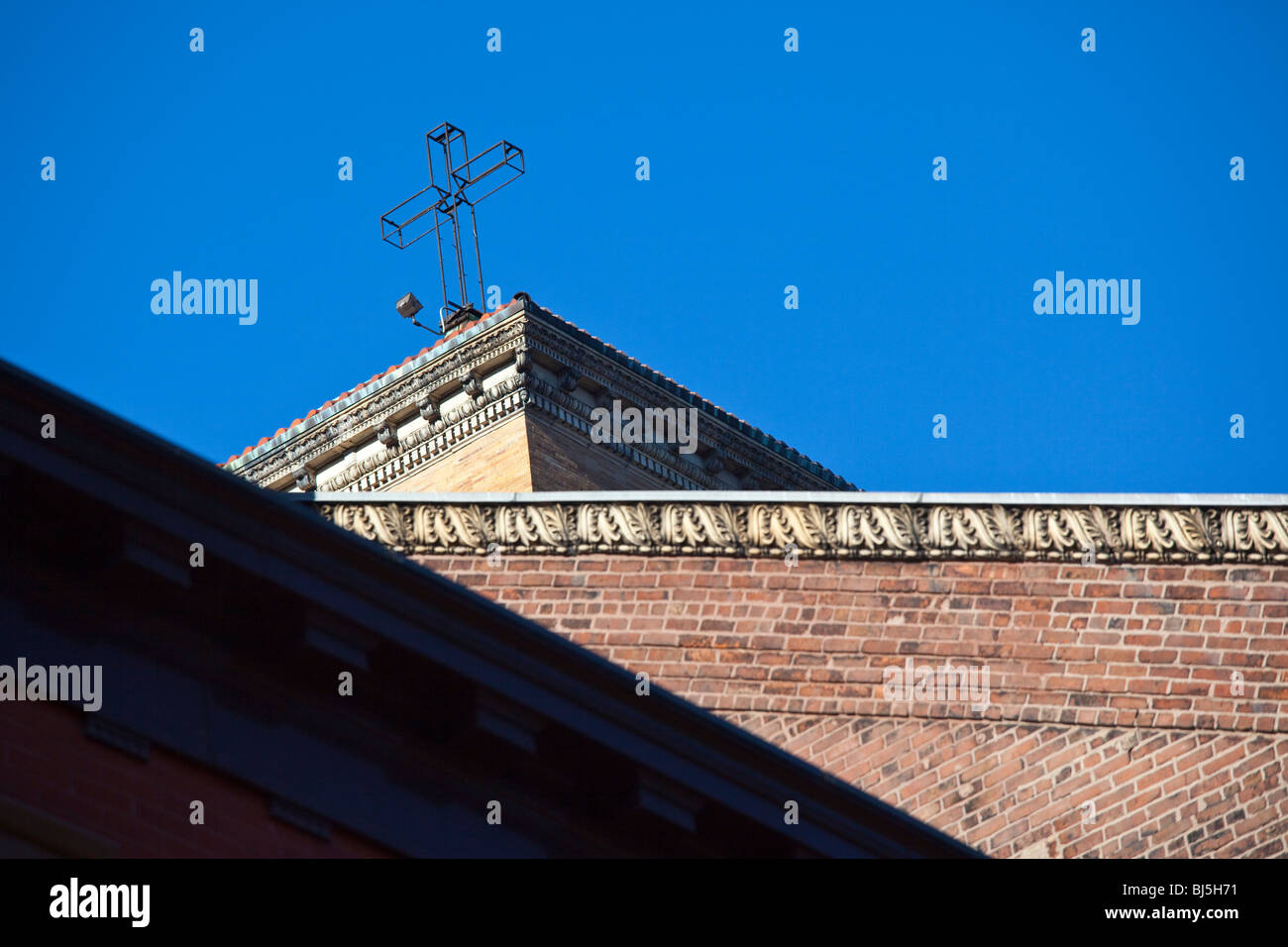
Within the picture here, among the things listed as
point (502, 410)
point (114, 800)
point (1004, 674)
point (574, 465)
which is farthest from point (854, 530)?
point (502, 410)

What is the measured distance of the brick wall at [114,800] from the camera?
8.18m

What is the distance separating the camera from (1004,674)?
14.6 metres

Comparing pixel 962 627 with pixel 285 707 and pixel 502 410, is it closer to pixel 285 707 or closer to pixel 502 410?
pixel 285 707

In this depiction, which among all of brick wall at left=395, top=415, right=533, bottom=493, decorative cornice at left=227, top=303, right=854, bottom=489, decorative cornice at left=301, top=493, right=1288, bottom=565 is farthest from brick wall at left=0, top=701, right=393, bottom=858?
decorative cornice at left=227, top=303, right=854, bottom=489

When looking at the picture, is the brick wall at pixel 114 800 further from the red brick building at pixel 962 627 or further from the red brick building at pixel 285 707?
the red brick building at pixel 962 627

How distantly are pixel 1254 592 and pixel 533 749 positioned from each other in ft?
23.1

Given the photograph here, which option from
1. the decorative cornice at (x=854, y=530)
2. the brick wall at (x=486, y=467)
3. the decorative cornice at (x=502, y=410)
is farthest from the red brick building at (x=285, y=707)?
the decorative cornice at (x=502, y=410)

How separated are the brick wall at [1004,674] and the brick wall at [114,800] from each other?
20.3ft

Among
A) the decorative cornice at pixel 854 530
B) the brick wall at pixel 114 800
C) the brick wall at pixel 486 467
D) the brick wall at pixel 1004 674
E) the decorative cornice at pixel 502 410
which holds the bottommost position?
the brick wall at pixel 114 800

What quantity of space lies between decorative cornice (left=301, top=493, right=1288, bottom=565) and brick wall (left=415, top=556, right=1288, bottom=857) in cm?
12

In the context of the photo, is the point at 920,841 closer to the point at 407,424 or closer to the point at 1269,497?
the point at 1269,497

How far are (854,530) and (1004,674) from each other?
4.95 ft
